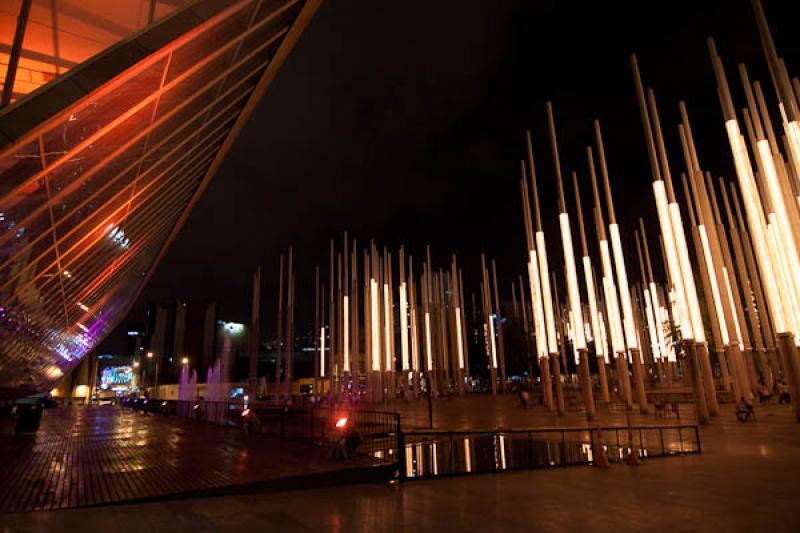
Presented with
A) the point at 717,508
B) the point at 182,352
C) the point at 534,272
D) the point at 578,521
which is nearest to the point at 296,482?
the point at 578,521

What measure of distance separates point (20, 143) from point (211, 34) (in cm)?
439

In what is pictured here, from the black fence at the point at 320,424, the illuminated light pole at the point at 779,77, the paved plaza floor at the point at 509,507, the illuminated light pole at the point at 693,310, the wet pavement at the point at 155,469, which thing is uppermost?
the illuminated light pole at the point at 779,77

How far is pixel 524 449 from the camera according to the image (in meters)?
13.9

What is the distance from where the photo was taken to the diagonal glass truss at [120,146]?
735cm

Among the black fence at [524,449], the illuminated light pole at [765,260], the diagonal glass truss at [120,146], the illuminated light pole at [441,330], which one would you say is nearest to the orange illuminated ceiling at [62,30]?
the diagonal glass truss at [120,146]

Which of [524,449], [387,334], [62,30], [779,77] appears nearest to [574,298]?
[524,449]

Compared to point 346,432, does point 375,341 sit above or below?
above

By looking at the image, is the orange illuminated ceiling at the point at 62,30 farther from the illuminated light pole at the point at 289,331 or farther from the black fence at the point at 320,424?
the illuminated light pole at the point at 289,331

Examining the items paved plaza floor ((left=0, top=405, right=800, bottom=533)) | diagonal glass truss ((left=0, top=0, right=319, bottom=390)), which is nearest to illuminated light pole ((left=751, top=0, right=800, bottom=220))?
paved plaza floor ((left=0, top=405, right=800, bottom=533))

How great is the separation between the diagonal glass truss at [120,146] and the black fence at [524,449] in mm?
A: 7866

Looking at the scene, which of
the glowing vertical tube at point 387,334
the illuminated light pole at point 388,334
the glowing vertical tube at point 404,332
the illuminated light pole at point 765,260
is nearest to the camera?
the illuminated light pole at point 765,260

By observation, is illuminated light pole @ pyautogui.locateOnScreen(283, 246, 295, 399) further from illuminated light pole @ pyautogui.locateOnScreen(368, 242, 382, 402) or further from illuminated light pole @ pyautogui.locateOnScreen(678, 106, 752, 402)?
illuminated light pole @ pyautogui.locateOnScreen(678, 106, 752, 402)

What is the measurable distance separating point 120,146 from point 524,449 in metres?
12.4

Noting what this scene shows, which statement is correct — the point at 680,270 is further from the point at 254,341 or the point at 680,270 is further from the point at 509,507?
the point at 254,341
